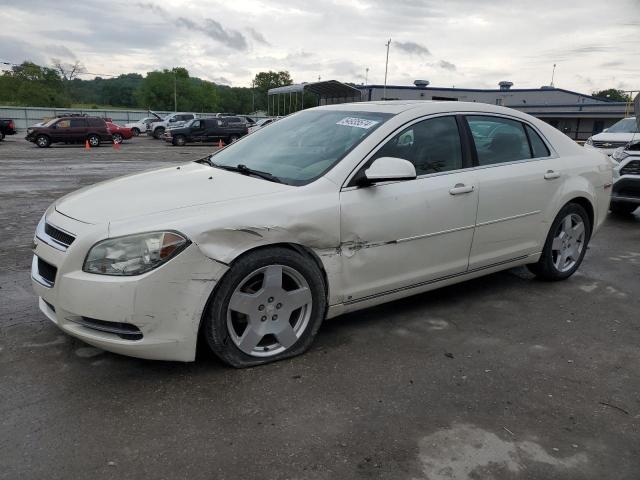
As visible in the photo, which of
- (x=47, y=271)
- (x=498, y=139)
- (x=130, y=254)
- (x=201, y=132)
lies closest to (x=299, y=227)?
(x=130, y=254)

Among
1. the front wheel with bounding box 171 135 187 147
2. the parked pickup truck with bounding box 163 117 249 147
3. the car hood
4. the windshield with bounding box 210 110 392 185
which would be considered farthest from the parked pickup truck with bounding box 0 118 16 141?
the car hood

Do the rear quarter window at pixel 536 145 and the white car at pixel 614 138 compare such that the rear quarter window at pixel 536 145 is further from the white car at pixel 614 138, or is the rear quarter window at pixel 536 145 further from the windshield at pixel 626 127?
the windshield at pixel 626 127

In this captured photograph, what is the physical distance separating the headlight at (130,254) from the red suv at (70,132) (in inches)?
1032

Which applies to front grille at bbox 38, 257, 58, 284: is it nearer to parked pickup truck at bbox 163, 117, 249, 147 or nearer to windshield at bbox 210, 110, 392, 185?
windshield at bbox 210, 110, 392, 185

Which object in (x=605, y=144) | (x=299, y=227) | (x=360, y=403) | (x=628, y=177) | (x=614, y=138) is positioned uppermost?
(x=614, y=138)

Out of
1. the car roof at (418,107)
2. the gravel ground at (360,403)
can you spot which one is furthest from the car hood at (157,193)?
the car roof at (418,107)

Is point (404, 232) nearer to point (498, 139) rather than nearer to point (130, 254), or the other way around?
point (498, 139)

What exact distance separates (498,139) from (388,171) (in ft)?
4.87

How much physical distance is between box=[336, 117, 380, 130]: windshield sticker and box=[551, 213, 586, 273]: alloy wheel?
2.19 meters

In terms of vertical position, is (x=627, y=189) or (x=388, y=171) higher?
(x=388, y=171)

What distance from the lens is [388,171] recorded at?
345cm

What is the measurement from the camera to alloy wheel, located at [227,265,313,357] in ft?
10.4

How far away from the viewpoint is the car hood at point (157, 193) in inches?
122

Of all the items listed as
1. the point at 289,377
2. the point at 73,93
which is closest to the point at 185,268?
the point at 289,377
